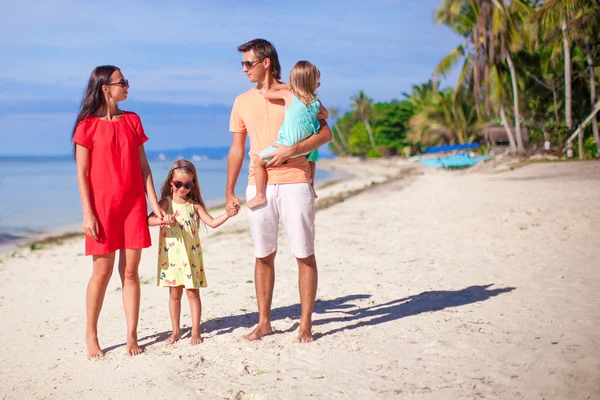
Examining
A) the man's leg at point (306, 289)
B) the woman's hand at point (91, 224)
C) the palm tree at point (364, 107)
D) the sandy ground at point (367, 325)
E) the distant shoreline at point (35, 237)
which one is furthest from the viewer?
the palm tree at point (364, 107)

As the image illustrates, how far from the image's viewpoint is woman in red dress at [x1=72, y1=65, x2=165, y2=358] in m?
3.58

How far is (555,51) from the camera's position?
27.0 meters

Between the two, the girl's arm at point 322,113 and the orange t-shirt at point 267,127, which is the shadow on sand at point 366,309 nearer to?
the orange t-shirt at point 267,127

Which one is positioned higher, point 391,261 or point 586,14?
point 586,14

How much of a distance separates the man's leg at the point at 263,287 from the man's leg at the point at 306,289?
0.21 m

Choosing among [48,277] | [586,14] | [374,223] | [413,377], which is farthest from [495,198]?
[586,14]

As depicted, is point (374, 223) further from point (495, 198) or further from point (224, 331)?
point (224, 331)

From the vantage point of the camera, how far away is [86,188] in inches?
140

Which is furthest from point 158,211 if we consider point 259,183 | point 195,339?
point 195,339

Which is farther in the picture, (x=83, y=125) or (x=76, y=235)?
(x=76, y=235)

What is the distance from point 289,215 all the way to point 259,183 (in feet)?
0.93

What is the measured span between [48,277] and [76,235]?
6.58m

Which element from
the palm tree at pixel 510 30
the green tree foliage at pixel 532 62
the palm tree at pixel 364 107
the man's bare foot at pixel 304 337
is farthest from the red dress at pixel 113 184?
the palm tree at pixel 364 107

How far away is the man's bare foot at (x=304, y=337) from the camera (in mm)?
3924
